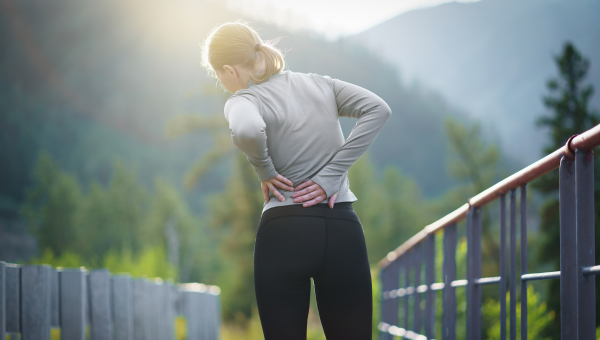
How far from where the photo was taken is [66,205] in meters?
37.8

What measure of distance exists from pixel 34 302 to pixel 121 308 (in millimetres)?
769

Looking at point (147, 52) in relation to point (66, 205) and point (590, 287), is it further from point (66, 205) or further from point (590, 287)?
point (590, 287)

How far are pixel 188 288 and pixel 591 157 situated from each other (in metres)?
5.31

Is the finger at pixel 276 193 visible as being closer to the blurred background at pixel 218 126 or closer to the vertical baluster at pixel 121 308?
the vertical baluster at pixel 121 308

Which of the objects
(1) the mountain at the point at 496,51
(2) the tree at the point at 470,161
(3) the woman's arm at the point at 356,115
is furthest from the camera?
(1) the mountain at the point at 496,51

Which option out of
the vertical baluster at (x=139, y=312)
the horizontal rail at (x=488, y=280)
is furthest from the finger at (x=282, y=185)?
the vertical baluster at (x=139, y=312)

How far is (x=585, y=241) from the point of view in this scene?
47.8 inches

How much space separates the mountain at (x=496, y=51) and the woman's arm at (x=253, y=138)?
235 feet

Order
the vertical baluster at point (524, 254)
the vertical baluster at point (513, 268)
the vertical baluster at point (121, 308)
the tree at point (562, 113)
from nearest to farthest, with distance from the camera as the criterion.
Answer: the vertical baluster at point (524, 254) < the vertical baluster at point (513, 268) < the vertical baluster at point (121, 308) < the tree at point (562, 113)

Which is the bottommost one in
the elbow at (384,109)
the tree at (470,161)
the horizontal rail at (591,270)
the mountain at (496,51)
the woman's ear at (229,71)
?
the horizontal rail at (591,270)

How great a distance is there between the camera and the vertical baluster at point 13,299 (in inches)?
75.5

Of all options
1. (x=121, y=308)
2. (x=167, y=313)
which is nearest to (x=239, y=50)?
(x=121, y=308)

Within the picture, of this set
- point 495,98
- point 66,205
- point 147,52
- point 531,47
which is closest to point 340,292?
point 66,205

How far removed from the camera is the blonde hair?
4.81 ft
